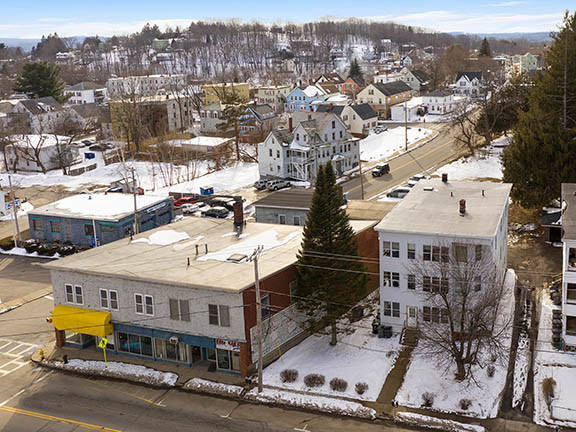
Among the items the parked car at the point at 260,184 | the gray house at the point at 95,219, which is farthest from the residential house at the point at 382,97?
the gray house at the point at 95,219

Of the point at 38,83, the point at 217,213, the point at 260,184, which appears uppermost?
the point at 38,83

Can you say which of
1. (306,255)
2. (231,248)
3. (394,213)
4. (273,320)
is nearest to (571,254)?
(394,213)

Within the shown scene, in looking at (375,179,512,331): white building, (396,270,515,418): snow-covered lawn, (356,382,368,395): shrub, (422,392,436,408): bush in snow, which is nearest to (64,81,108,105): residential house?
(375,179,512,331): white building

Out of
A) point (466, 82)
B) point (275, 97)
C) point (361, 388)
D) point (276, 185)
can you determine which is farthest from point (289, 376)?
point (466, 82)

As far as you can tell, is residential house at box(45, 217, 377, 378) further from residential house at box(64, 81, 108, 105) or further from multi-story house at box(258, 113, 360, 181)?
residential house at box(64, 81, 108, 105)

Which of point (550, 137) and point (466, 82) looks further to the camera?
point (466, 82)

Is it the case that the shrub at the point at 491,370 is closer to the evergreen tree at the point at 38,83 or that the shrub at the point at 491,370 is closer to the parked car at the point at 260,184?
the parked car at the point at 260,184

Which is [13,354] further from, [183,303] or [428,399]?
[428,399]
